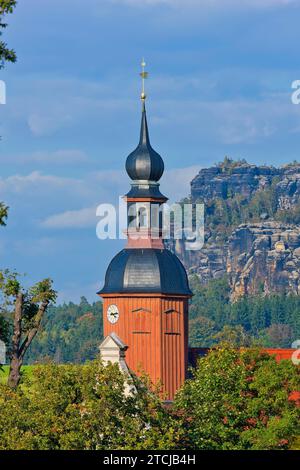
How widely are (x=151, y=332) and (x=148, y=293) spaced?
2.06 m

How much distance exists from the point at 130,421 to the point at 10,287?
8597mm

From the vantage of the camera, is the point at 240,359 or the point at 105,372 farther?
the point at 240,359

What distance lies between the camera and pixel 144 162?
92.8 metres

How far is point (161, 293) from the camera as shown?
9012cm

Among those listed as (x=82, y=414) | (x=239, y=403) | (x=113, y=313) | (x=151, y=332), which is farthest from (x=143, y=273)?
(x=82, y=414)

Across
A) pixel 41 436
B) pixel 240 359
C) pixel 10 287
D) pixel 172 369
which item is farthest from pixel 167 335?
pixel 41 436

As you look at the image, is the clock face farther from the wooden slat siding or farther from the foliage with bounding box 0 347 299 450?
the foliage with bounding box 0 347 299 450

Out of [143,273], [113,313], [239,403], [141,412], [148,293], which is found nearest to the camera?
[141,412]

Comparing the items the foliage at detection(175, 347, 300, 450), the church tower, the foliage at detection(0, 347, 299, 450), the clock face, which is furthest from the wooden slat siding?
the foliage at detection(0, 347, 299, 450)

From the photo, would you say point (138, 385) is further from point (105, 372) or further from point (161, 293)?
point (161, 293)

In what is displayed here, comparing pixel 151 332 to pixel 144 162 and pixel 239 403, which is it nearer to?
pixel 144 162

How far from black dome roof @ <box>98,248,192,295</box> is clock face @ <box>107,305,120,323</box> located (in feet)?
2.94

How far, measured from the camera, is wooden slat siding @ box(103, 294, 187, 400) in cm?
9075
